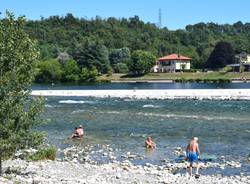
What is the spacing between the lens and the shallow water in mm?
37906

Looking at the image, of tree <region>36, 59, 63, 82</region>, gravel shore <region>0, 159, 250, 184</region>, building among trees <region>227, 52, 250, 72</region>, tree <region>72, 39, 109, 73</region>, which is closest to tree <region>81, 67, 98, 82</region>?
tree <region>72, 39, 109, 73</region>

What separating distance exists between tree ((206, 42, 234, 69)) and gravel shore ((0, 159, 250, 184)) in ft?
530

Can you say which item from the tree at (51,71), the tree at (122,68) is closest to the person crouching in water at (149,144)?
the tree at (51,71)

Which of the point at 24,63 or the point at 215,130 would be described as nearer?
the point at 24,63

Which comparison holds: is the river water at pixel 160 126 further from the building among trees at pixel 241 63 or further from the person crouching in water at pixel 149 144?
the building among trees at pixel 241 63

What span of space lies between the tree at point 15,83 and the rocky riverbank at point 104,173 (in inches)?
59.6

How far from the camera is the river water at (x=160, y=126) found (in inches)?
1478

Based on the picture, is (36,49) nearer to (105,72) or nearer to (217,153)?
(217,153)

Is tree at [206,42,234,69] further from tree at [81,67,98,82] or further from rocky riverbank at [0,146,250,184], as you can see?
rocky riverbank at [0,146,250,184]

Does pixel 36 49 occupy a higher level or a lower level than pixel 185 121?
higher

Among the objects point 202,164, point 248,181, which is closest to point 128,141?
point 202,164

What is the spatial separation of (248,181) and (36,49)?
10837mm

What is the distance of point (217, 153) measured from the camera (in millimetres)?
35781

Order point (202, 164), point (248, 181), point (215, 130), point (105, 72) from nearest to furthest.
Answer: point (248, 181) → point (202, 164) → point (215, 130) → point (105, 72)
